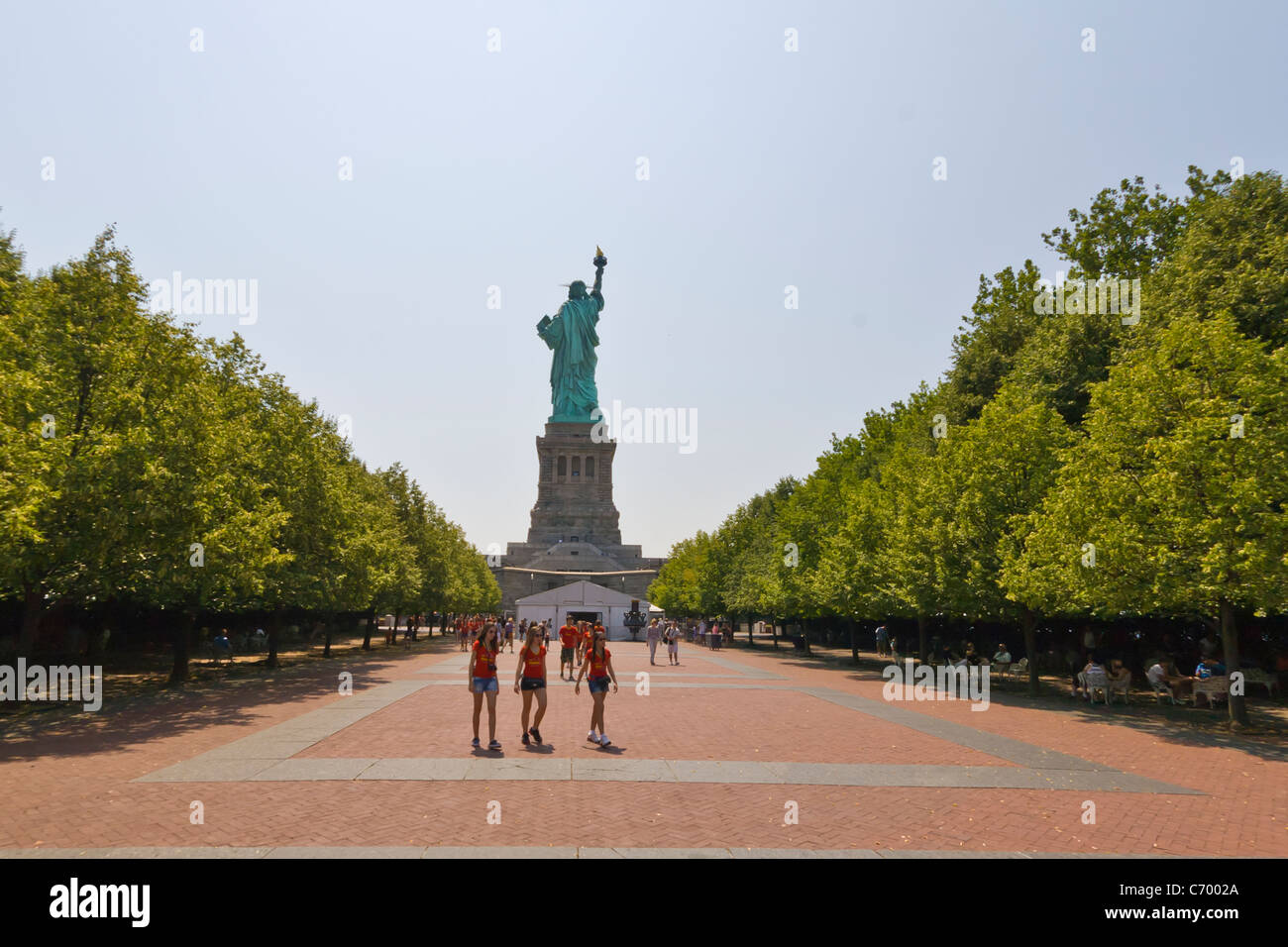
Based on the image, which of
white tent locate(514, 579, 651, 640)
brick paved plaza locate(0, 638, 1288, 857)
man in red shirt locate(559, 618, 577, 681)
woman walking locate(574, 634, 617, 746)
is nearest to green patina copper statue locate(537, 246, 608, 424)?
white tent locate(514, 579, 651, 640)

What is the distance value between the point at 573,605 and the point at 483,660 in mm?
42433

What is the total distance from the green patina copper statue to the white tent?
42.2 meters

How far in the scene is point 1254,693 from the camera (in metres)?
23.8

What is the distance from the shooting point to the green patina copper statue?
9693 centimetres

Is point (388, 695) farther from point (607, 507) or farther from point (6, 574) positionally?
point (607, 507)

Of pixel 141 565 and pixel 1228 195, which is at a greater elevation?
pixel 1228 195

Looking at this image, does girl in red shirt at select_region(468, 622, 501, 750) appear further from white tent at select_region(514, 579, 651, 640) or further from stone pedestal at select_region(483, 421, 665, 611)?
stone pedestal at select_region(483, 421, 665, 611)

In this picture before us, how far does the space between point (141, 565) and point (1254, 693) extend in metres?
31.3

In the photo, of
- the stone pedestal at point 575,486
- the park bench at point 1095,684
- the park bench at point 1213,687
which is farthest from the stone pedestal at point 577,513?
the park bench at point 1213,687

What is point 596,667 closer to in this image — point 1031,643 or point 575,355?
point 1031,643

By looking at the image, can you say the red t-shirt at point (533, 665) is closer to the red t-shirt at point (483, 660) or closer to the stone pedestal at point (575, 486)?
the red t-shirt at point (483, 660)

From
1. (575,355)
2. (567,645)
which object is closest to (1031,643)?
(567,645)

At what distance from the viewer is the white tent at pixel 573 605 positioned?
54.2 metres
